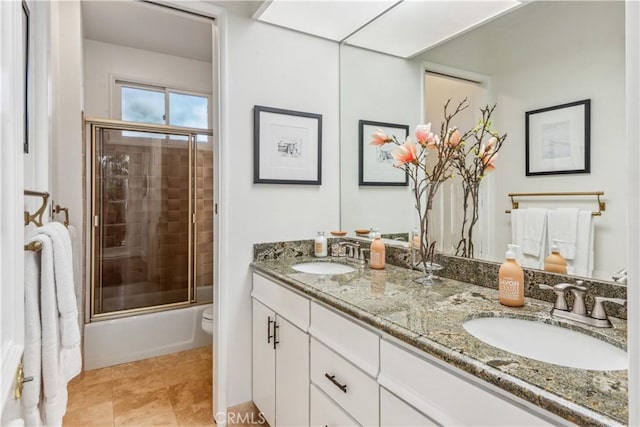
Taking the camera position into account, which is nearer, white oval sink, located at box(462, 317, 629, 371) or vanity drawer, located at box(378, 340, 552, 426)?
vanity drawer, located at box(378, 340, 552, 426)

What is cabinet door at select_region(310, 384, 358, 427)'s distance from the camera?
45.0 inches

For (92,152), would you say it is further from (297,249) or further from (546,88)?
(546,88)

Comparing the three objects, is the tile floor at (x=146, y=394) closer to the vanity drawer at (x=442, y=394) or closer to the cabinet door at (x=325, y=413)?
the cabinet door at (x=325, y=413)

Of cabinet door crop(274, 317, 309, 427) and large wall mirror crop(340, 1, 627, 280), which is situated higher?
large wall mirror crop(340, 1, 627, 280)

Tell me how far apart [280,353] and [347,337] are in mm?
580

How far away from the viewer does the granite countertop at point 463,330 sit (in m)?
0.59

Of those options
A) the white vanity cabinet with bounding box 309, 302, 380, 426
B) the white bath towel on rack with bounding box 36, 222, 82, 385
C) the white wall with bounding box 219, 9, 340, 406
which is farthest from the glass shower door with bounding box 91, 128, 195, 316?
the white vanity cabinet with bounding box 309, 302, 380, 426

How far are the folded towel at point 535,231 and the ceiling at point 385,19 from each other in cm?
84

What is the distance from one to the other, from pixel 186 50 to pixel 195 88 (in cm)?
37

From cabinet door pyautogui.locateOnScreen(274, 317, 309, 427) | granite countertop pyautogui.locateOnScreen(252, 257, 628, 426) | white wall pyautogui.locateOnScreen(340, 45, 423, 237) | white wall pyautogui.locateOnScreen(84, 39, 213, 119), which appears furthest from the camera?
white wall pyautogui.locateOnScreen(84, 39, 213, 119)

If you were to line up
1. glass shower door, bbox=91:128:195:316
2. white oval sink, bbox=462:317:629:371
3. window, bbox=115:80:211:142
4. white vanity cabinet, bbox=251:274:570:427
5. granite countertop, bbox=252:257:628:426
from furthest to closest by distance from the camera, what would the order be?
window, bbox=115:80:211:142
glass shower door, bbox=91:128:195:316
white oval sink, bbox=462:317:629:371
white vanity cabinet, bbox=251:274:570:427
granite countertop, bbox=252:257:628:426

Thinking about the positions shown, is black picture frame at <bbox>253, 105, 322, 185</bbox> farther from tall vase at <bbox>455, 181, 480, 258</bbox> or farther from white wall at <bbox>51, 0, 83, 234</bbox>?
white wall at <bbox>51, 0, 83, 234</bbox>

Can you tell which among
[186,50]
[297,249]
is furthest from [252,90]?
[186,50]

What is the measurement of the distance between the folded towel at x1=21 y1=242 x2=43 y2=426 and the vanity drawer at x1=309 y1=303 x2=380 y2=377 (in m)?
0.83
